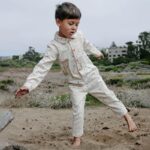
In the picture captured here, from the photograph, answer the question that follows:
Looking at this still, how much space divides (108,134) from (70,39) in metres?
1.41

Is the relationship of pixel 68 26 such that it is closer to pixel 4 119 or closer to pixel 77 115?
pixel 77 115

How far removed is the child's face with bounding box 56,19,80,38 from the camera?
669cm

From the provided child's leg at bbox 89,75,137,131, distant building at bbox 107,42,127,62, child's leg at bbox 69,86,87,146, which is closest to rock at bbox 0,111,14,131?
child's leg at bbox 69,86,87,146

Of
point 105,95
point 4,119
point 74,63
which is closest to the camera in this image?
point 4,119

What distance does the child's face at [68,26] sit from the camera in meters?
6.69

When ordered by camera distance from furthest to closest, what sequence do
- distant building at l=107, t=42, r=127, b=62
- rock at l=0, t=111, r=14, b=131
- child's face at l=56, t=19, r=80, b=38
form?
distant building at l=107, t=42, r=127, b=62 → child's face at l=56, t=19, r=80, b=38 → rock at l=0, t=111, r=14, b=131

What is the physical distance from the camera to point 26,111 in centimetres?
997

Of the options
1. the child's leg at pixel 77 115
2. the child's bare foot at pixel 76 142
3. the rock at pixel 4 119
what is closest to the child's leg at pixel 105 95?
the child's leg at pixel 77 115

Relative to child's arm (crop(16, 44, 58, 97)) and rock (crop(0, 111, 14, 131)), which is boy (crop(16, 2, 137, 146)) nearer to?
child's arm (crop(16, 44, 58, 97))

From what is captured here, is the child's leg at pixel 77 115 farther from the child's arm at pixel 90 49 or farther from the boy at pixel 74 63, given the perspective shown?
the child's arm at pixel 90 49

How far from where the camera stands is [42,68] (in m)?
6.72

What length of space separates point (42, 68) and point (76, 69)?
1.35ft

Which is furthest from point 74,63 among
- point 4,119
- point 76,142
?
point 4,119

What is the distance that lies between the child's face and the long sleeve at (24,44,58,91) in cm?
23
